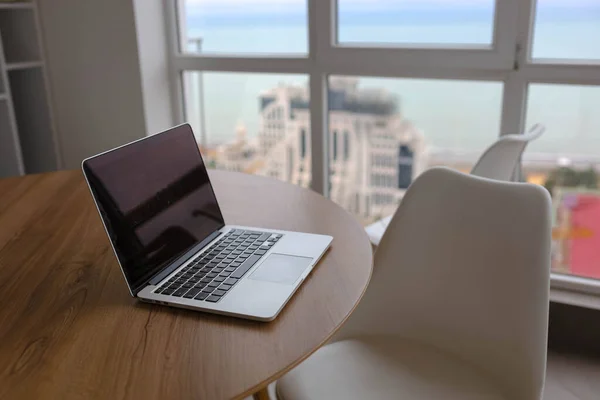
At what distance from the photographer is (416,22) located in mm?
2271

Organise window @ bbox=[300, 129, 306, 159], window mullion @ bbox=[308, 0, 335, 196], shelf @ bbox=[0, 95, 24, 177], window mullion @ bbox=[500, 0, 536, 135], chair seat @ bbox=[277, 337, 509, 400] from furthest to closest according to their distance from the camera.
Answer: shelf @ bbox=[0, 95, 24, 177] → window @ bbox=[300, 129, 306, 159] → window mullion @ bbox=[308, 0, 335, 196] → window mullion @ bbox=[500, 0, 536, 135] → chair seat @ bbox=[277, 337, 509, 400]

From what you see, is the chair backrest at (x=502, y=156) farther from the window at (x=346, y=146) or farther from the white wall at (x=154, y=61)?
the white wall at (x=154, y=61)

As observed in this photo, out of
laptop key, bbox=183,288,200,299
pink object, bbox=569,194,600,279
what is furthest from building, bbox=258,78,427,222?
laptop key, bbox=183,288,200,299

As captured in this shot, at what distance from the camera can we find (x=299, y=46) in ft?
8.32

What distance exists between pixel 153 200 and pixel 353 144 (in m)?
1.51

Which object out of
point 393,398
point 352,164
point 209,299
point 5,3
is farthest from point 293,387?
point 5,3

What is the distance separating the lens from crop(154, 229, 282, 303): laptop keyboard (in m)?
1.06

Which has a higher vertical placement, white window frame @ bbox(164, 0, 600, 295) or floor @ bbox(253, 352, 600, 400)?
white window frame @ bbox(164, 0, 600, 295)

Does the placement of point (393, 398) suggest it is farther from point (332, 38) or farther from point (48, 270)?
point (332, 38)

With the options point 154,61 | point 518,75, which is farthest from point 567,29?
point 154,61

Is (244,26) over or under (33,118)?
over

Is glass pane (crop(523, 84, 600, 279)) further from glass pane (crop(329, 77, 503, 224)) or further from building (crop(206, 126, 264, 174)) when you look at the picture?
building (crop(206, 126, 264, 174))

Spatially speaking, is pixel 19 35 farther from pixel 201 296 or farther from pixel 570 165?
pixel 570 165

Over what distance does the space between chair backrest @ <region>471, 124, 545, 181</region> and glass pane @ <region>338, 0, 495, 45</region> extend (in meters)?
0.63
